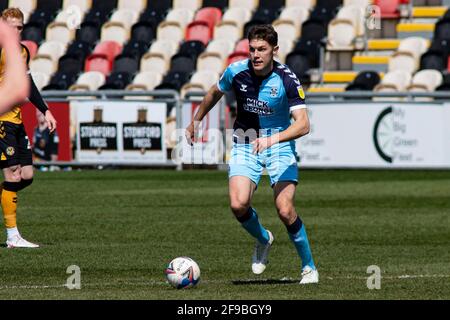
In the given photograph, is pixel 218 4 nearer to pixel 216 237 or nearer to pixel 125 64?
pixel 125 64

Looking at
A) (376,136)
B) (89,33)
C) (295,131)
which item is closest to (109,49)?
(89,33)

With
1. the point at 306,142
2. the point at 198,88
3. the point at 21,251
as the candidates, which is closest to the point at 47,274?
the point at 21,251

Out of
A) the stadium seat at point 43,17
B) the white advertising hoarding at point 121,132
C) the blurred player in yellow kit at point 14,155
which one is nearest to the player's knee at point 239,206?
the blurred player in yellow kit at point 14,155

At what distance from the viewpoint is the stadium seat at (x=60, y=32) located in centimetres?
3991

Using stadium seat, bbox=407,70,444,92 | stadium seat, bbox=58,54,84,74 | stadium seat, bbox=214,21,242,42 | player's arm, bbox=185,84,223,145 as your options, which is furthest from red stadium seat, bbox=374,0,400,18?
player's arm, bbox=185,84,223,145

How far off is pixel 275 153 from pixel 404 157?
15943 millimetres

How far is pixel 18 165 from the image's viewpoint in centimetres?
1459

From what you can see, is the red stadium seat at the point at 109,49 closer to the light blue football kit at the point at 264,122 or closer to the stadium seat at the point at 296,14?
the stadium seat at the point at 296,14

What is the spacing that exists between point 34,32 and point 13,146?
26077mm

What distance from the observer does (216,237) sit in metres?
16.0

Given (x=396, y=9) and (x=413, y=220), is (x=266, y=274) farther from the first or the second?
(x=396, y=9)

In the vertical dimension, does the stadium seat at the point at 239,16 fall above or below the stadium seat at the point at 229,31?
above

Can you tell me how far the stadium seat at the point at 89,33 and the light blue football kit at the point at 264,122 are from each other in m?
27.9

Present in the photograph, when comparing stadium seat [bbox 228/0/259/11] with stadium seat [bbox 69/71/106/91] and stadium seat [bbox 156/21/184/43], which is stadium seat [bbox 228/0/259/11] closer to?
stadium seat [bbox 156/21/184/43]
